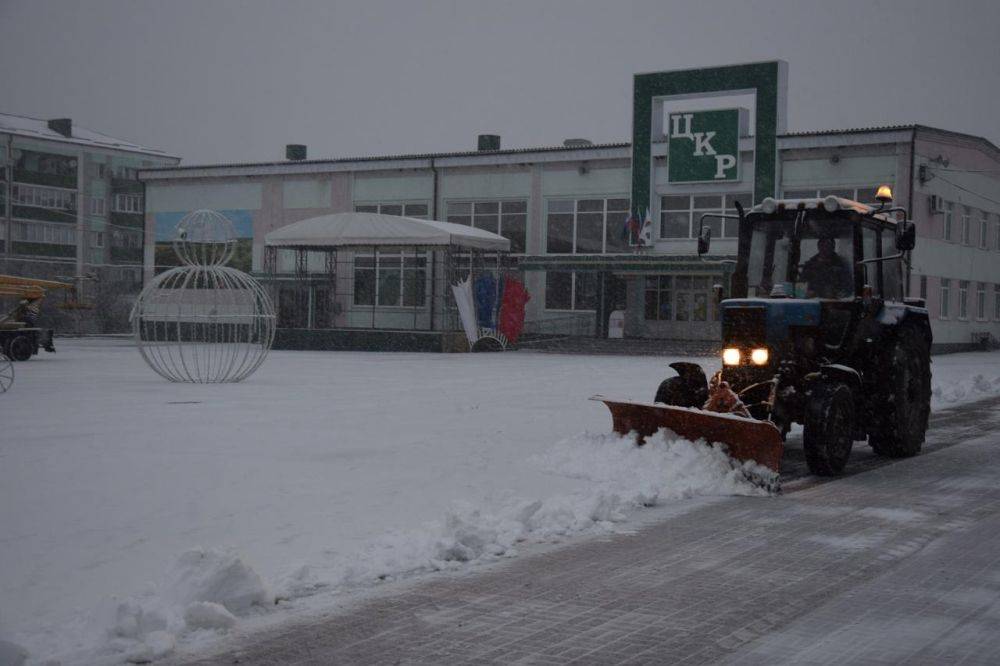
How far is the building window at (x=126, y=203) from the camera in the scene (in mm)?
84312

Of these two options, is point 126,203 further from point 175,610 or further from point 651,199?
point 175,610

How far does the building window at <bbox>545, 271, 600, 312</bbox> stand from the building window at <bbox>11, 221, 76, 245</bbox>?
47.0m

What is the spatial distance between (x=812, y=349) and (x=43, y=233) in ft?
251

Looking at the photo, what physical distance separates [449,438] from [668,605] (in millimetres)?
7040

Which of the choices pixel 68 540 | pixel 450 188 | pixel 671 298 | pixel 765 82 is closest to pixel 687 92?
pixel 765 82

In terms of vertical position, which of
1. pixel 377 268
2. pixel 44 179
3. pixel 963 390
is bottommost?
pixel 963 390

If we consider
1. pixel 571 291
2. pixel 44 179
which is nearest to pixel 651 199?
pixel 571 291

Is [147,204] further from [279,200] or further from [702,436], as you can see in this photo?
[702,436]

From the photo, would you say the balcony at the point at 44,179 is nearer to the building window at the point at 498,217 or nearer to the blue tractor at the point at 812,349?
the building window at the point at 498,217

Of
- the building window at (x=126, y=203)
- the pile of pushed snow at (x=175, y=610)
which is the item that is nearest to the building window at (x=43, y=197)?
the building window at (x=126, y=203)

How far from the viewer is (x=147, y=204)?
54594 millimetres

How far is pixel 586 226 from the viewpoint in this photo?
148 ft

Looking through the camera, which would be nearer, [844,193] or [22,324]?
[22,324]

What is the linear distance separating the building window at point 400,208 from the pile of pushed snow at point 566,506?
3807 cm
